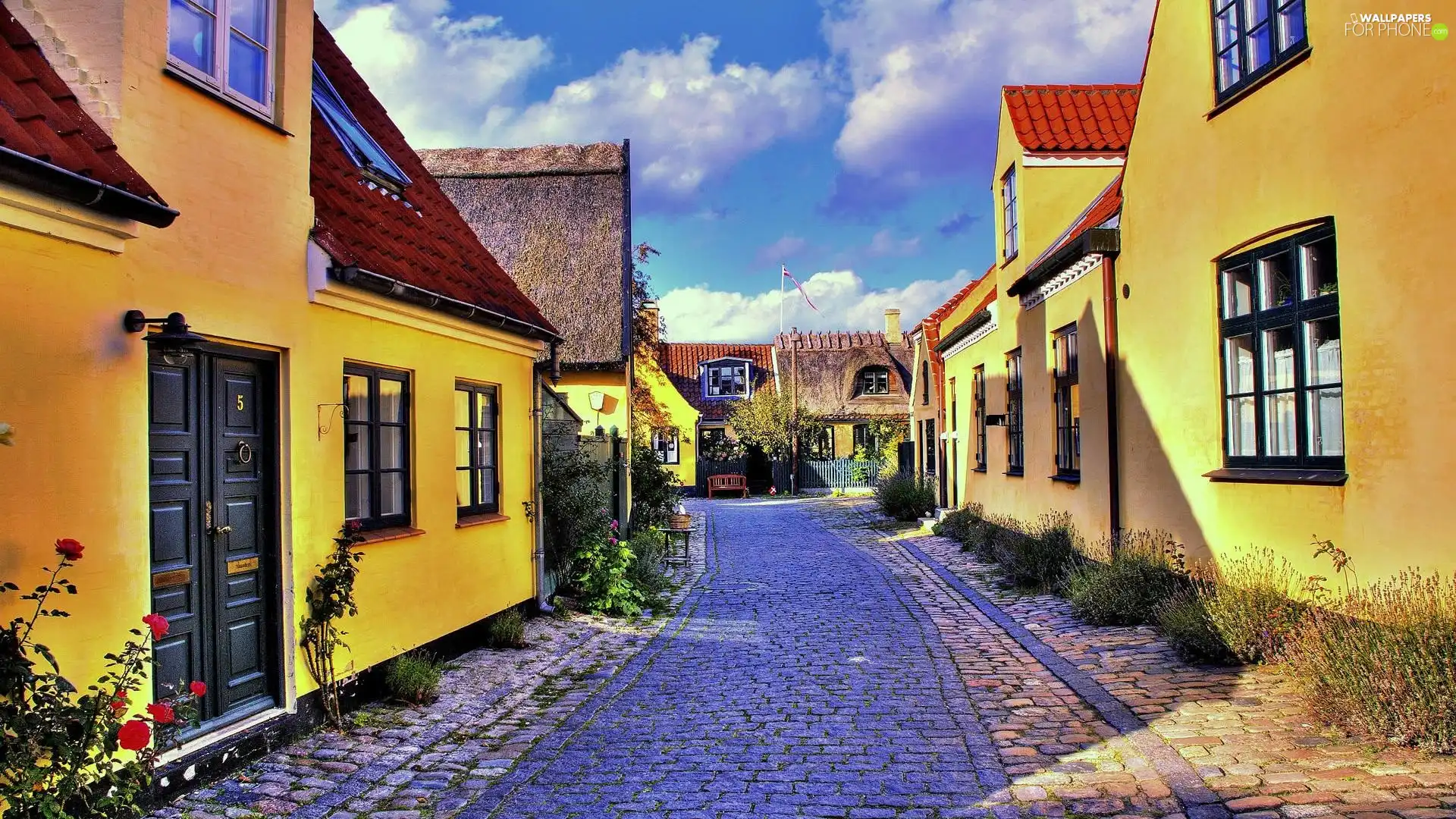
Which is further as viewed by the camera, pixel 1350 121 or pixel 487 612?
pixel 487 612

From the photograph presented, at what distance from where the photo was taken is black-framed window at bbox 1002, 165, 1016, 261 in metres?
14.8

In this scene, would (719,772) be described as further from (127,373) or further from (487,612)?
(487,612)

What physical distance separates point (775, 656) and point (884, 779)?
11.1ft

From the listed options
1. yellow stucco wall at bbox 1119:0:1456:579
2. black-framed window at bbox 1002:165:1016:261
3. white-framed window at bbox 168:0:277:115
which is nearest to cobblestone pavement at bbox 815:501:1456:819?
yellow stucco wall at bbox 1119:0:1456:579

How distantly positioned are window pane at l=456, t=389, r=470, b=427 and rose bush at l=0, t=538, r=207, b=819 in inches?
164

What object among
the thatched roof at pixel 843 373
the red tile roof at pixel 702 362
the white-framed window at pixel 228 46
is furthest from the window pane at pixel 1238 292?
the red tile roof at pixel 702 362

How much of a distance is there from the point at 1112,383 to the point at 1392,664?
5.78 metres

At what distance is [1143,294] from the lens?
955 cm

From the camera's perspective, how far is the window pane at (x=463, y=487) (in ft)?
27.6

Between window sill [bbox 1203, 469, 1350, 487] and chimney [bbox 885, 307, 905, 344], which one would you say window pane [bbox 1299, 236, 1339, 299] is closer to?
window sill [bbox 1203, 469, 1350, 487]

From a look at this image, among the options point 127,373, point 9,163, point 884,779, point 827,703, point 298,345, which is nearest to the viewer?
point 9,163

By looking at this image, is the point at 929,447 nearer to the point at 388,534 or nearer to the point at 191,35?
the point at 388,534

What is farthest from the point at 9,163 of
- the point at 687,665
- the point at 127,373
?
the point at 687,665

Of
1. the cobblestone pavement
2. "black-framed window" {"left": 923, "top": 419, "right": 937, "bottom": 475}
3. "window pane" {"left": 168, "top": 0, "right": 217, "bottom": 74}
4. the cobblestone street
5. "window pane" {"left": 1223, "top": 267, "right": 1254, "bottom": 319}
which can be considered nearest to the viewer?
the cobblestone pavement
